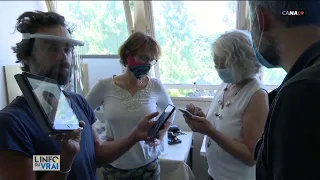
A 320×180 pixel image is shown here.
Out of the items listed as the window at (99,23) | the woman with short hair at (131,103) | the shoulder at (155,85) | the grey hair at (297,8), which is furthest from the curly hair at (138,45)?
the window at (99,23)

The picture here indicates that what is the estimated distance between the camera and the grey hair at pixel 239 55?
49.0 inches

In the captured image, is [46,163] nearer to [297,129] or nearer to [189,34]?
[297,129]

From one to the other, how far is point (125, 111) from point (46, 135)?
699 millimetres

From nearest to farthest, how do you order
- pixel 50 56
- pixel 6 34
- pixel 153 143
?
pixel 50 56 < pixel 153 143 < pixel 6 34

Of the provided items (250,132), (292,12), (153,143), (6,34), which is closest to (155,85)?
(153,143)

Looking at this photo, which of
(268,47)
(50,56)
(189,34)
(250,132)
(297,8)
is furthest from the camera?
(189,34)

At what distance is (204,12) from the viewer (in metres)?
2.53

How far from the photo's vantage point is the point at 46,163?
2.56ft

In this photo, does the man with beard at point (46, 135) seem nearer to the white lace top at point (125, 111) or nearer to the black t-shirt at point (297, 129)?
the white lace top at point (125, 111)

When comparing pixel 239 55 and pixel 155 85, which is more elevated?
pixel 239 55

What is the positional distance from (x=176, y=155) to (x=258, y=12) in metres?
1.46

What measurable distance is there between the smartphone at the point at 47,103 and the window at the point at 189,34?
1889 millimetres

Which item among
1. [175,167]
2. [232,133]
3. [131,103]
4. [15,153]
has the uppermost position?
[15,153]

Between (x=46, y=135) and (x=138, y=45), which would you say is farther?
(x=138, y=45)
